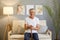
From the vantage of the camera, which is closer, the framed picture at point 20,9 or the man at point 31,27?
the man at point 31,27

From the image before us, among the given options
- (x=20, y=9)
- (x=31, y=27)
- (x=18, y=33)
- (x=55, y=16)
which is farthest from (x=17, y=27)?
(x=55, y=16)

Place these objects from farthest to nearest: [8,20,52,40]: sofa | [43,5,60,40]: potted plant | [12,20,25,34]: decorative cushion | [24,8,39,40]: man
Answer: [43,5,60,40]: potted plant < [12,20,25,34]: decorative cushion < [8,20,52,40]: sofa < [24,8,39,40]: man

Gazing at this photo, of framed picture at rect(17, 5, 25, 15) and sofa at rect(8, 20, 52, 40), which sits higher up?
framed picture at rect(17, 5, 25, 15)

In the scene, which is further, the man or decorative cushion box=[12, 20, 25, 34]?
decorative cushion box=[12, 20, 25, 34]

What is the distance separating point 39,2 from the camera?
17.3ft

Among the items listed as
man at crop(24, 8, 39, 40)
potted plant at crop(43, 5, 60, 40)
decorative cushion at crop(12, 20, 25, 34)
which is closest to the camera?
man at crop(24, 8, 39, 40)

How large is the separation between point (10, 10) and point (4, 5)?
489 mm

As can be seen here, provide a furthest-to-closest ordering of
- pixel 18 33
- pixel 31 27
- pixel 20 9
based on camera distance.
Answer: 1. pixel 20 9
2. pixel 18 33
3. pixel 31 27

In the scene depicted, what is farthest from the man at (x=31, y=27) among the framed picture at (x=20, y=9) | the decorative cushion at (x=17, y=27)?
the framed picture at (x=20, y=9)

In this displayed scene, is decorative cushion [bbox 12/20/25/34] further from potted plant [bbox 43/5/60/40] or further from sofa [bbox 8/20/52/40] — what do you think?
potted plant [bbox 43/5/60/40]

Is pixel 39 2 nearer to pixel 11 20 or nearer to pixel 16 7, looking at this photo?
pixel 16 7

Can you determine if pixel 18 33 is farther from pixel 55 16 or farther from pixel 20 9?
pixel 55 16

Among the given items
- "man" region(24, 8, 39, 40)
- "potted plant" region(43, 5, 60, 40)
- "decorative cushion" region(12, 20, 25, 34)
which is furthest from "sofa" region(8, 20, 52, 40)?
"potted plant" region(43, 5, 60, 40)

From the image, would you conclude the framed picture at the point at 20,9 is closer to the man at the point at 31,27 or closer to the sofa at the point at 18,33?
the sofa at the point at 18,33
